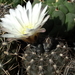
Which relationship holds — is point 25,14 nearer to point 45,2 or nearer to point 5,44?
point 5,44

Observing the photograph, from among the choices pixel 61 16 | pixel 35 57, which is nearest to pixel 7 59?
pixel 35 57

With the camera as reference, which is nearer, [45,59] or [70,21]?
[45,59]

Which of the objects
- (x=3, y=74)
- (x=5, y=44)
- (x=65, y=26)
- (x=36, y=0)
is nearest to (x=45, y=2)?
(x=36, y=0)

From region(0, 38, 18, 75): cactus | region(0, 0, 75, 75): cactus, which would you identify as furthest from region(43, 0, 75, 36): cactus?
region(0, 38, 18, 75): cactus

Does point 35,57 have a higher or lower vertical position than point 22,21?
lower

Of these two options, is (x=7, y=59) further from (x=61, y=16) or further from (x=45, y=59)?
(x=61, y=16)

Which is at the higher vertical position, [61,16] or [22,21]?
[22,21]

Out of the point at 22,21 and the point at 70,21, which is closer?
the point at 22,21

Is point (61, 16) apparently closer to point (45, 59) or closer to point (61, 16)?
point (61, 16)

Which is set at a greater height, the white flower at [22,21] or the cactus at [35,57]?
the white flower at [22,21]

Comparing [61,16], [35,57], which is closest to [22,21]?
[35,57]

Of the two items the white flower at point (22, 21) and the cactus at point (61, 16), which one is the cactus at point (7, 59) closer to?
the white flower at point (22, 21)

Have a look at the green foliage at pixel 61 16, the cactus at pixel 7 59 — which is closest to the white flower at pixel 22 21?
the cactus at pixel 7 59
